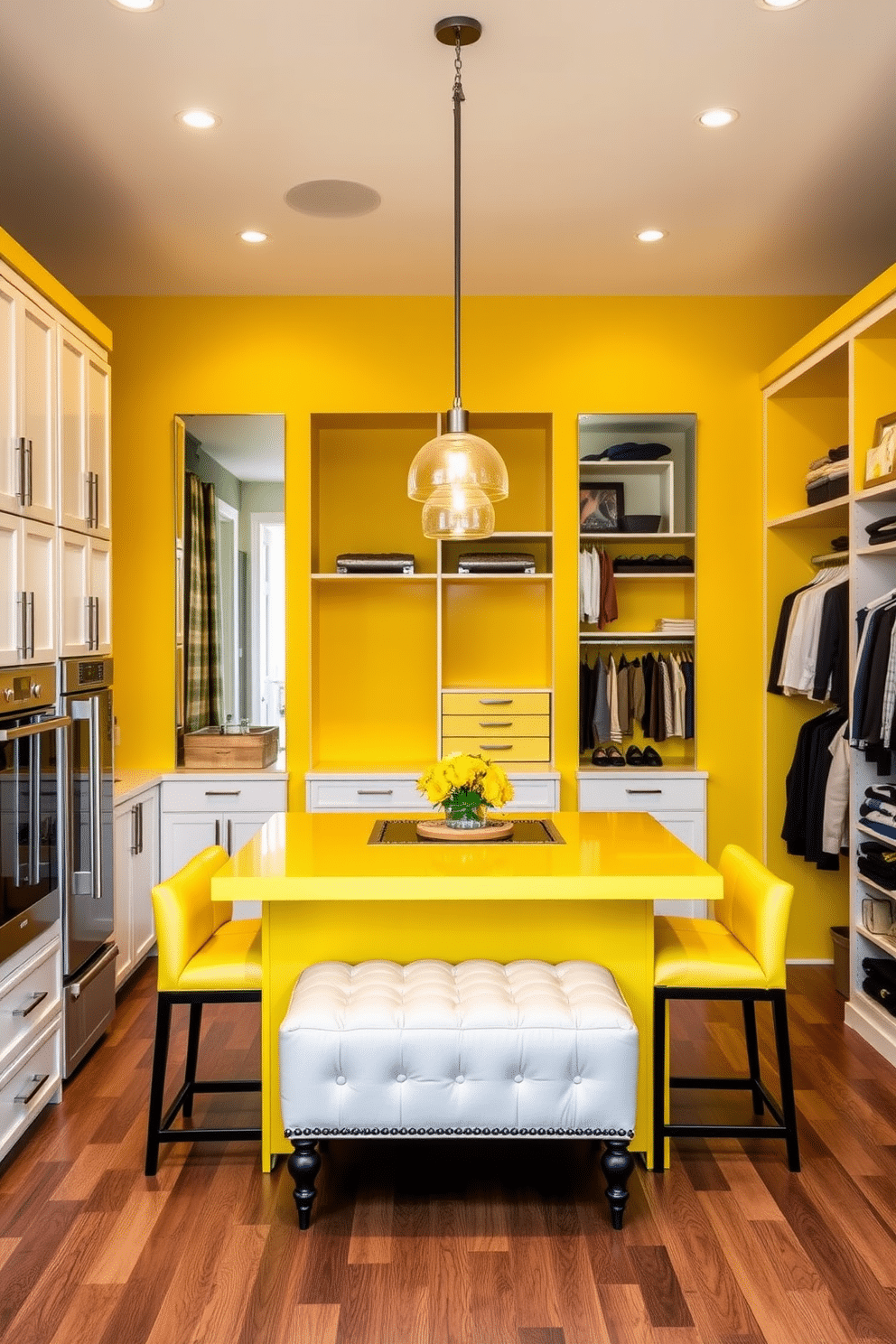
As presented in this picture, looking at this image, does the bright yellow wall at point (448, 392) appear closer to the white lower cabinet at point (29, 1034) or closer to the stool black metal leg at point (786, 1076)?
the white lower cabinet at point (29, 1034)

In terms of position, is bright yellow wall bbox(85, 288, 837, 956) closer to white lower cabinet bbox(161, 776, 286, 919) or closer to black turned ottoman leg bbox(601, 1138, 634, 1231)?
white lower cabinet bbox(161, 776, 286, 919)

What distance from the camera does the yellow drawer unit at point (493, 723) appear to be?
16.5 ft

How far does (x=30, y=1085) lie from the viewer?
3.14 meters

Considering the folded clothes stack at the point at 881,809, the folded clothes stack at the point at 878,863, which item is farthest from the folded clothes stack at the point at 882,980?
the folded clothes stack at the point at 881,809

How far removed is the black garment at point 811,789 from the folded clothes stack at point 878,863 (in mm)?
379

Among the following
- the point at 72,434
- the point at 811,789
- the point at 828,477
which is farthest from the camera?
the point at 811,789

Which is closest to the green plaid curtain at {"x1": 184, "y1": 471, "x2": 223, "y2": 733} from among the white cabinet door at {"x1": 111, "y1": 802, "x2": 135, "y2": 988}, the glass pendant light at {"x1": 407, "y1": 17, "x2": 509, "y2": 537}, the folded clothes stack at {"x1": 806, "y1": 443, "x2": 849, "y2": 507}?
the white cabinet door at {"x1": 111, "y1": 802, "x2": 135, "y2": 988}

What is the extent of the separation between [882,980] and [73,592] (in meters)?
3.09

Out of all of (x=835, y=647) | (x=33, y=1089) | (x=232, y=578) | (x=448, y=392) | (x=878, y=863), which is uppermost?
(x=448, y=392)

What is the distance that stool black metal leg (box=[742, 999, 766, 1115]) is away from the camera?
3178 mm

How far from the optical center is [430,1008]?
8.55ft

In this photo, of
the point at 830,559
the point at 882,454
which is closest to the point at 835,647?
the point at 830,559

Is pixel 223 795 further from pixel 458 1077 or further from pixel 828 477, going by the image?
pixel 828 477

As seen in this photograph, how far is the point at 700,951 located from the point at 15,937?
1.88 metres
